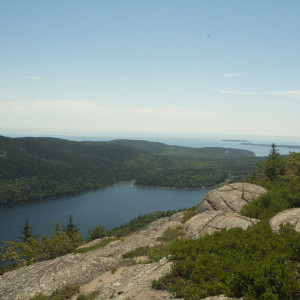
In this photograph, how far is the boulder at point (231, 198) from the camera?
22.4 meters

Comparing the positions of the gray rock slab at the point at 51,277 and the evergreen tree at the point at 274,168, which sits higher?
the evergreen tree at the point at 274,168

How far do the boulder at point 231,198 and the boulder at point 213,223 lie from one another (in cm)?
240

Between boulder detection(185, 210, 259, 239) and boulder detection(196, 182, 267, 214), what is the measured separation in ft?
7.88

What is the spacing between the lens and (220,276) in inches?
333

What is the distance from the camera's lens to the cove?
126375mm

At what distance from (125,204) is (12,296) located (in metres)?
167

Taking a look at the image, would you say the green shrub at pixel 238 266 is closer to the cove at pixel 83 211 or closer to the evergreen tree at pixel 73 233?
the evergreen tree at pixel 73 233

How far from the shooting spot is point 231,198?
76.8 feet

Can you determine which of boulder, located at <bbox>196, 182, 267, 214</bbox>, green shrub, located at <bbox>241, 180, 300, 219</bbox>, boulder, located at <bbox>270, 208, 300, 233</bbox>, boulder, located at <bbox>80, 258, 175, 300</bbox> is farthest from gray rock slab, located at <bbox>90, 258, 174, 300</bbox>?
boulder, located at <bbox>196, 182, 267, 214</bbox>

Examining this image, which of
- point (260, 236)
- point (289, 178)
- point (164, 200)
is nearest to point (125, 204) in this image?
point (164, 200)

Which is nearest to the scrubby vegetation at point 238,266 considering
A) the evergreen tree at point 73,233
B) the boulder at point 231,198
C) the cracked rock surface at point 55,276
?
the cracked rock surface at point 55,276

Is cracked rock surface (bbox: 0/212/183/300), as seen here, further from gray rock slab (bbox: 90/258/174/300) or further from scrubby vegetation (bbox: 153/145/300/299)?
scrubby vegetation (bbox: 153/145/300/299)

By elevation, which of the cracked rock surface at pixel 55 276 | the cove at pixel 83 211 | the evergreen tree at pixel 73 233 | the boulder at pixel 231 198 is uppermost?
the boulder at pixel 231 198

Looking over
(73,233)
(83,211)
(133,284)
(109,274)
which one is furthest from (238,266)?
(83,211)
